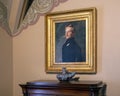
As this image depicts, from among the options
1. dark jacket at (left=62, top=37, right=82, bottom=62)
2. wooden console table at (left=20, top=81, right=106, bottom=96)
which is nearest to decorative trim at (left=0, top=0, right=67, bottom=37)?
dark jacket at (left=62, top=37, right=82, bottom=62)

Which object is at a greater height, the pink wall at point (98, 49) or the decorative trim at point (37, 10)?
the decorative trim at point (37, 10)

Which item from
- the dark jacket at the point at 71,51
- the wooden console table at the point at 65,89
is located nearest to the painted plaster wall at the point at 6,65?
the wooden console table at the point at 65,89

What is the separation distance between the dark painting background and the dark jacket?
0.05 metres

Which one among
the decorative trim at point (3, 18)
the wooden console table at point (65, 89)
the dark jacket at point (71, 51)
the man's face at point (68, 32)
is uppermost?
the decorative trim at point (3, 18)

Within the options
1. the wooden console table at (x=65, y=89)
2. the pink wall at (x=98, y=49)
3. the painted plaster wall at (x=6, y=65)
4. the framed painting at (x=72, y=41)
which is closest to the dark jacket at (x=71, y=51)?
the framed painting at (x=72, y=41)

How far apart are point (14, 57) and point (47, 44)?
2.18 ft

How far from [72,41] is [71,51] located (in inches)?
5.5

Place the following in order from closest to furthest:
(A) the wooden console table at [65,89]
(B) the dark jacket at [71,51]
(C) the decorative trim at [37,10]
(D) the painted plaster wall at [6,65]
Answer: (A) the wooden console table at [65,89] → (B) the dark jacket at [71,51] → (C) the decorative trim at [37,10] → (D) the painted plaster wall at [6,65]

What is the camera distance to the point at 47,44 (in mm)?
3451

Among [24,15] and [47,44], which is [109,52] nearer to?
[47,44]

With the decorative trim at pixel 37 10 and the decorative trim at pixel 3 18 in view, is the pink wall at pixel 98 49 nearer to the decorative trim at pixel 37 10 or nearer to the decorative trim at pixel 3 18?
the decorative trim at pixel 37 10

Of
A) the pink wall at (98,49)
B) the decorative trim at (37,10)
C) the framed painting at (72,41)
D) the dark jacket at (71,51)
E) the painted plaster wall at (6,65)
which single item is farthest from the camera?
the painted plaster wall at (6,65)

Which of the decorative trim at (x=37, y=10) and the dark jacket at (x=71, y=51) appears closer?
the dark jacket at (x=71, y=51)

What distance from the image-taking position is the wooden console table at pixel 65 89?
257 centimetres
